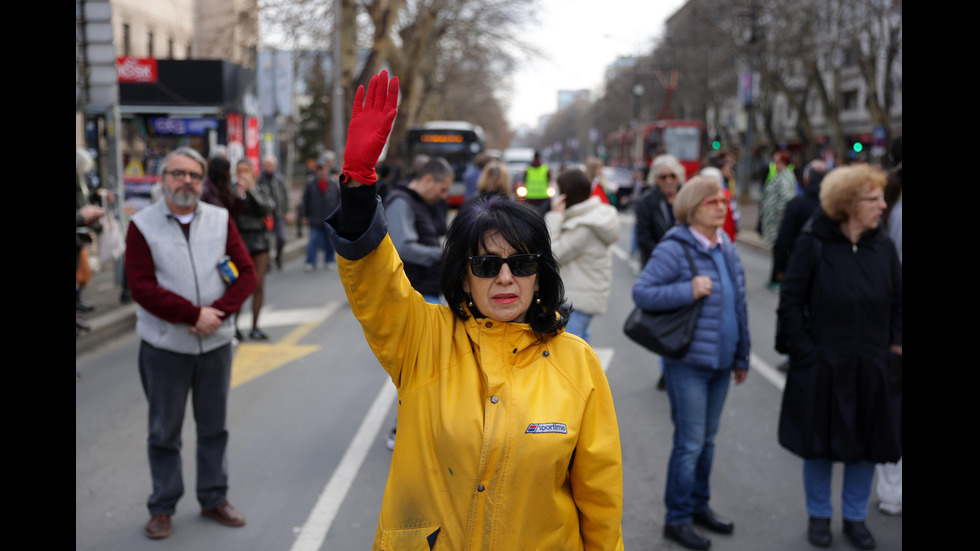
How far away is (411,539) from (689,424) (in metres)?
2.36

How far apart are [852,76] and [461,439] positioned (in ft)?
186

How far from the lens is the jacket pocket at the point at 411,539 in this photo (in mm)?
2303

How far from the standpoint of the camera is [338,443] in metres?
5.96

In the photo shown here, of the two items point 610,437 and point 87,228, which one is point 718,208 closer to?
point 610,437

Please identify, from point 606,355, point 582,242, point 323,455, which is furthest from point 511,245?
point 606,355

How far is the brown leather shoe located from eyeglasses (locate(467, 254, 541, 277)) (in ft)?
9.31

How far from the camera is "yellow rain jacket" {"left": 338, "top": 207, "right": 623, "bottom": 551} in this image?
2.25 meters

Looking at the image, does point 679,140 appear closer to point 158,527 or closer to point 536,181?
point 536,181

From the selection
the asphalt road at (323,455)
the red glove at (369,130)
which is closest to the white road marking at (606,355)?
the asphalt road at (323,455)

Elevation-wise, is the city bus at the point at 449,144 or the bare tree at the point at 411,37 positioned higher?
the bare tree at the point at 411,37

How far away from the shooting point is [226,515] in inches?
181

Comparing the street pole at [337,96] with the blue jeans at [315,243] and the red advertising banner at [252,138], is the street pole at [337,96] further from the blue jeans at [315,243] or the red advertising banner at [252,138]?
the blue jeans at [315,243]

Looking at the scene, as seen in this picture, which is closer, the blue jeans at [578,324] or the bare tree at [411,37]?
the blue jeans at [578,324]
